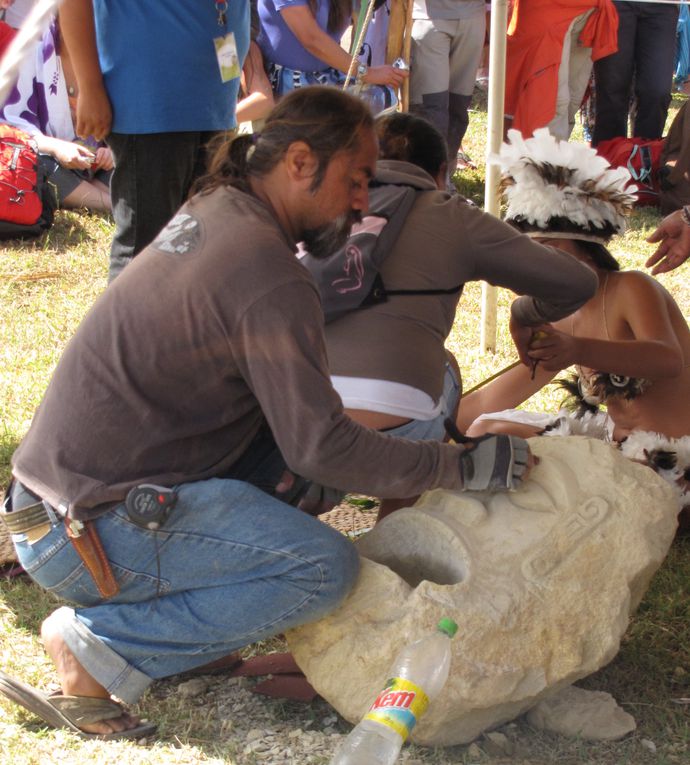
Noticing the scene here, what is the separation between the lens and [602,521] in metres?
2.74

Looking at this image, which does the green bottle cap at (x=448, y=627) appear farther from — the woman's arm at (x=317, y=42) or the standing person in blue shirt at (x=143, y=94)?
the woman's arm at (x=317, y=42)

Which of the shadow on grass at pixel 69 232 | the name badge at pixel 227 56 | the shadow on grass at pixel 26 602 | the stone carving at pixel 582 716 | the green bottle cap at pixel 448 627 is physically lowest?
the shadow on grass at pixel 69 232

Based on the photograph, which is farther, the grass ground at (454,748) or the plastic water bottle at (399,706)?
the grass ground at (454,748)

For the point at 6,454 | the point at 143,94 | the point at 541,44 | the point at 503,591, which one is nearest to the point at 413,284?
the point at 503,591

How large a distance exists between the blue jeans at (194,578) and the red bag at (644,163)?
6.41m

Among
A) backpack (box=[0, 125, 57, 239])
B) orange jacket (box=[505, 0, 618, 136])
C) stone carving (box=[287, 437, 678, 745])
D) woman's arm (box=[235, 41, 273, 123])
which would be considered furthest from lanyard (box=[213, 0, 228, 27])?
orange jacket (box=[505, 0, 618, 136])

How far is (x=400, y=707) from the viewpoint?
225 cm

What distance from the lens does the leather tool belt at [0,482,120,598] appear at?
102 inches

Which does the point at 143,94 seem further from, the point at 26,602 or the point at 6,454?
the point at 26,602

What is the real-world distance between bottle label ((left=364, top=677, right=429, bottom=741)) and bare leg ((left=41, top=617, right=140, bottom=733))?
2.51ft

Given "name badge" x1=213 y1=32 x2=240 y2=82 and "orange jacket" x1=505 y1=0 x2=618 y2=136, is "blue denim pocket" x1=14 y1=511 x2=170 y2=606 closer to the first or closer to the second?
"name badge" x1=213 y1=32 x2=240 y2=82

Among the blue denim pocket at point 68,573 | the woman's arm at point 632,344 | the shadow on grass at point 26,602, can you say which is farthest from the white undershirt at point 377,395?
the shadow on grass at point 26,602

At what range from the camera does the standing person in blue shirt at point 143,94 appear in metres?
4.22

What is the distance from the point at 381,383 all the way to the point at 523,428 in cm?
106
